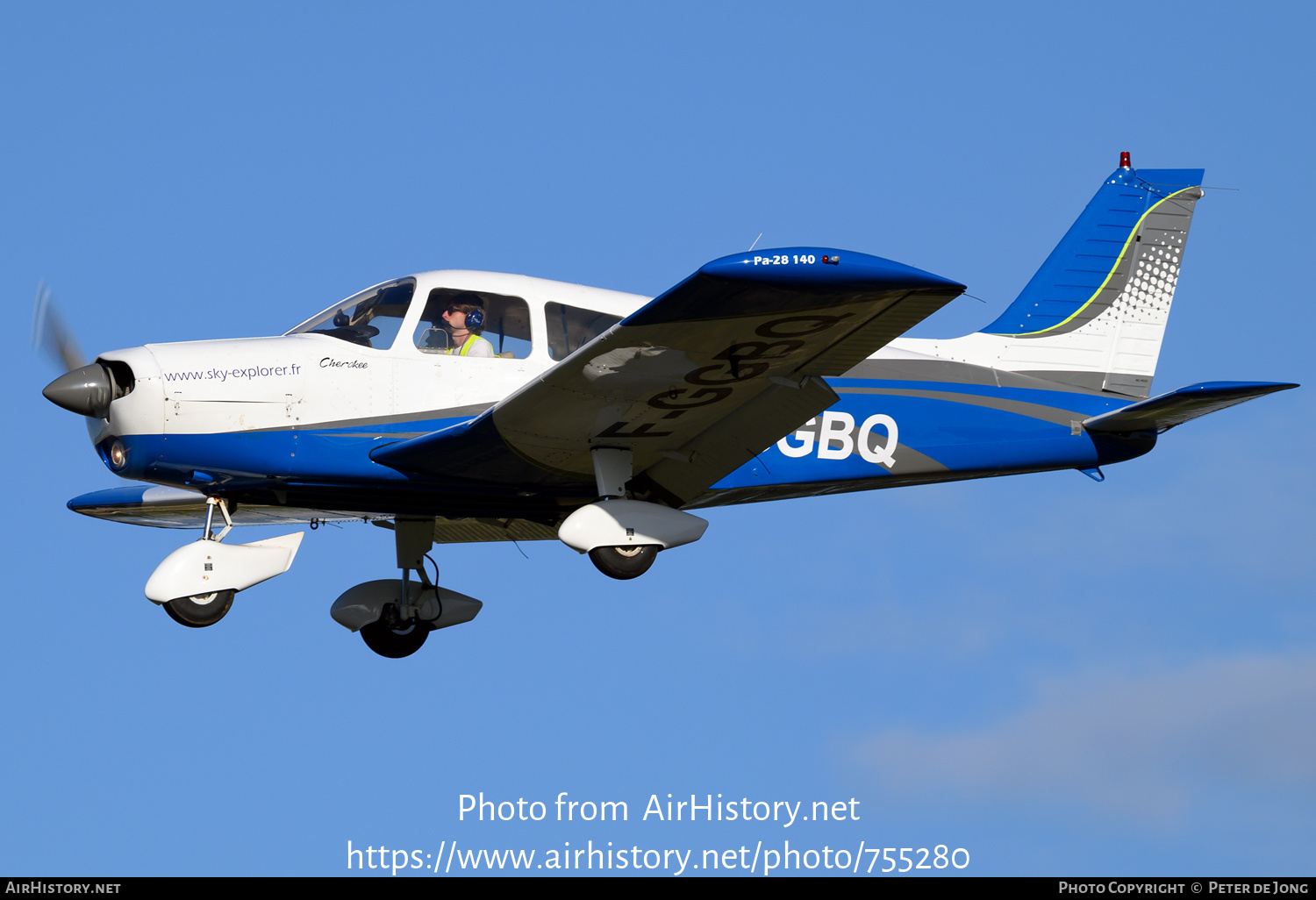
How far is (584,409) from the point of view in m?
10.8

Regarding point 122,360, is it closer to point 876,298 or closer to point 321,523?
point 321,523

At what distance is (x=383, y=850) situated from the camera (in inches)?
397

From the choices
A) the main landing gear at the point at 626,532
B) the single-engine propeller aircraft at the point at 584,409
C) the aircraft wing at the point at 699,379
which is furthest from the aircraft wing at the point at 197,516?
the main landing gear at the point at 626,532

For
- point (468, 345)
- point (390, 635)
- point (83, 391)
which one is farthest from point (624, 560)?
point (83, 391)

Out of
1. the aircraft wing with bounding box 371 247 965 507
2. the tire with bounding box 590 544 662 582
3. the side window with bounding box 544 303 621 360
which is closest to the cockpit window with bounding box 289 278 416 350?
the aircraft wing with bounding box 371 247 965 507

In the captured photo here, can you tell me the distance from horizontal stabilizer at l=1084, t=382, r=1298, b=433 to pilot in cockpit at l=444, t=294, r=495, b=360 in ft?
16.5

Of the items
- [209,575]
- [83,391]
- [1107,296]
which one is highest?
[1107,296]

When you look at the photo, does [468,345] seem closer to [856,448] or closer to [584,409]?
[584,409]

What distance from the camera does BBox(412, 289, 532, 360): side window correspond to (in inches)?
455

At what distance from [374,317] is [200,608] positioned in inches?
95.9

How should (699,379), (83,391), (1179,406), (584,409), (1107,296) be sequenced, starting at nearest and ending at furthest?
(699,379), (584,409), (83,391), (1179,406), (1107,296)

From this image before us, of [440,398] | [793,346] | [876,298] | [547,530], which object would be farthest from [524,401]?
[547,530]

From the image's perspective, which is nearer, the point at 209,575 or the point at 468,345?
the point at 209,575

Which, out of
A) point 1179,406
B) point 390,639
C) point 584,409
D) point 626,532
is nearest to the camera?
point 584,409
